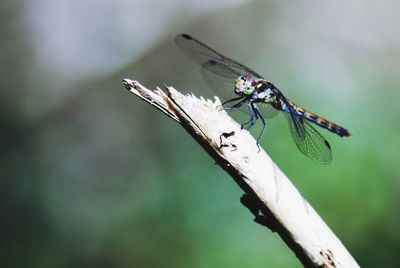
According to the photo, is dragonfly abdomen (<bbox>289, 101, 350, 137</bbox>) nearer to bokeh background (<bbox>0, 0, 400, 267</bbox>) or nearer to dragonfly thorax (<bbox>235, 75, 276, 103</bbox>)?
dragonfly thorax (<bbox>235, 75, 276, 103</bbox>)

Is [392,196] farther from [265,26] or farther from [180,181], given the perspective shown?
[265,26]

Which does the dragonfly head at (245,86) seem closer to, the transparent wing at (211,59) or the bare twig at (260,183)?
the transparent wing at (211,59)

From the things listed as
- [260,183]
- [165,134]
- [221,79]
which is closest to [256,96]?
[221,79]

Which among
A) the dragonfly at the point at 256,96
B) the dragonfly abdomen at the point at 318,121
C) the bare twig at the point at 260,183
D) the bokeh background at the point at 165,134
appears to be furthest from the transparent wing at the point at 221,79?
the bokeh background at the point at 165,134

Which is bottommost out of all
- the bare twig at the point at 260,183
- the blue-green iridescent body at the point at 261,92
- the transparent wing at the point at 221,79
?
the bare twig at the point at 260,183

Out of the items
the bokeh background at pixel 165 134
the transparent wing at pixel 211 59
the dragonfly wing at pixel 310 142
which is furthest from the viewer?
the bokeh background at pixel 165 134

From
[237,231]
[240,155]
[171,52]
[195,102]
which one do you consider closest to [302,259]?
[240,155]

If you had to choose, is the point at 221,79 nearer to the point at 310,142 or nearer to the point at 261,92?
the point at 261,92
